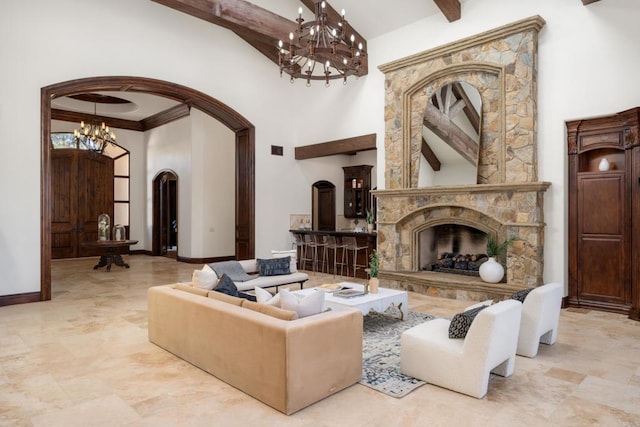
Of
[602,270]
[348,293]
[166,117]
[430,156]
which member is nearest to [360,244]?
[430,156]

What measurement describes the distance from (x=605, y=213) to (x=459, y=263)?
97.4 inches

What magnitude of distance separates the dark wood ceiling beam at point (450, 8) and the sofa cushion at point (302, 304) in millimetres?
5923

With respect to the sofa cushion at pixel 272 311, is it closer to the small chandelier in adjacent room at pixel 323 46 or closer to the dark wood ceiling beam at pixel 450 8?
the small chandelier in adjacent room at pixel 323 46

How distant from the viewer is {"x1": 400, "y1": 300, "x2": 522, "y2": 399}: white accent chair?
3199mm

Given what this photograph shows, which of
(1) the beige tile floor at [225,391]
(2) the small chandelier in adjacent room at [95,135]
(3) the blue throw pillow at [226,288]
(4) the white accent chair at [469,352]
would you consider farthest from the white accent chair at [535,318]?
(2) the small chandelier in adjacent room at [95,135]

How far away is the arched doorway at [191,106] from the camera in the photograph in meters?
6.70

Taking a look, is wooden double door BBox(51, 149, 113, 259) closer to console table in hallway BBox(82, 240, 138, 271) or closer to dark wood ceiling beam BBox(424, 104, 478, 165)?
console table in hallway BBox(82, 240, 138, 271)

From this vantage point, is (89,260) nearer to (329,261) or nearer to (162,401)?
(329,261)

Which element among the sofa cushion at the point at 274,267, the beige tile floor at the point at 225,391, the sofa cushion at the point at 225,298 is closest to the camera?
the beige tile floor at the point at 225,391

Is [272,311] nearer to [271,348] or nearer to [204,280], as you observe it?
[271,348]

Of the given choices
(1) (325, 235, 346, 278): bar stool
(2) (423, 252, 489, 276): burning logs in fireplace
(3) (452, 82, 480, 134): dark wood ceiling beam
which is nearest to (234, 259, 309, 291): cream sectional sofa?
(1) (325, 235, 346, 278): bar stool

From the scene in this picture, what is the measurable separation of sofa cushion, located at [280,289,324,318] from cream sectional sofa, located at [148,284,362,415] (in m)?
0.14

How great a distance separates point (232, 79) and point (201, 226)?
416 centimetres

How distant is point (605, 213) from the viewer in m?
5.96
